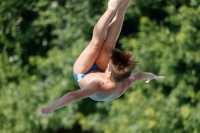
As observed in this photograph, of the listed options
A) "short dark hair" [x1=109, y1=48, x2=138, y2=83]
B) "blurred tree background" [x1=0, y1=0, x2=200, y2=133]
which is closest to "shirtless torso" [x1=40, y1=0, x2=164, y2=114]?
"short dark hair" [x1=109, y1=48, x2=138, y2=83]

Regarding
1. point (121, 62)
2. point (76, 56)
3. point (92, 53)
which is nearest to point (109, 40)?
point (92, 53)

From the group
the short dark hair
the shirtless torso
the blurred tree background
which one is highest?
the short dark hair

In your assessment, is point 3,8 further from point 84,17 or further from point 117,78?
point 117,78

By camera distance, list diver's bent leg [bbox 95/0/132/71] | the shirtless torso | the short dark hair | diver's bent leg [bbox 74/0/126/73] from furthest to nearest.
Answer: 1. diver's bent leg [bbox 95/0/132/71]
2. diver's bent leg [bbox 74/0/126/73]
3. the shirtless torso
4. the short dark hair

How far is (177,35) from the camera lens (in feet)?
31.2

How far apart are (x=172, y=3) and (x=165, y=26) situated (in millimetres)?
376

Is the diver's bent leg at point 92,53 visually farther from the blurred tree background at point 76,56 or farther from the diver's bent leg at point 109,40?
the blurred tree background at point 76,56

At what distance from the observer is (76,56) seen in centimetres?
994

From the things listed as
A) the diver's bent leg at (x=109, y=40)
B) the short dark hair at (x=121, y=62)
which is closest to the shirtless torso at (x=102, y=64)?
the diver's bent leg at (x=109, y=40)

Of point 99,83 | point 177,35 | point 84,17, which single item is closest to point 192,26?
point 177,35

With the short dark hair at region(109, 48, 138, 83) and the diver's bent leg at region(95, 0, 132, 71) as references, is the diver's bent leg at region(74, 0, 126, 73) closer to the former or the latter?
the diver's bent leg at region(95, 0, 132, 71)

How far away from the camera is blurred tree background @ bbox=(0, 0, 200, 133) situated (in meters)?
9.41

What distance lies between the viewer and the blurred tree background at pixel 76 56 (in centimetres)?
941

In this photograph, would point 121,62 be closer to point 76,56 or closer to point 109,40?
point 109,40
